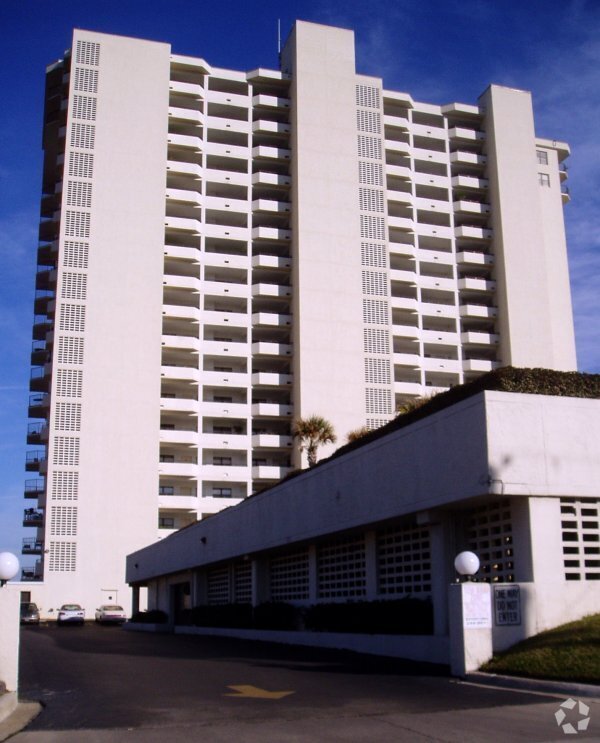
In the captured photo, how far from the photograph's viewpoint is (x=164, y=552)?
1938 inches

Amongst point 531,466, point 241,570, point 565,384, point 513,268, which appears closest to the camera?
point 531,466

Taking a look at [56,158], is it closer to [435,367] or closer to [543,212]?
[435,367]

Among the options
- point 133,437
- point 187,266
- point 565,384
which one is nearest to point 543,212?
point 187,266

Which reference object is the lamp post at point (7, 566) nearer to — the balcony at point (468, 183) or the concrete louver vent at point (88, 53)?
the concrete louver vent at point (88, 53)

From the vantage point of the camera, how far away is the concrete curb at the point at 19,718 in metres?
10.8

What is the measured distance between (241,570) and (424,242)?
2113 inches

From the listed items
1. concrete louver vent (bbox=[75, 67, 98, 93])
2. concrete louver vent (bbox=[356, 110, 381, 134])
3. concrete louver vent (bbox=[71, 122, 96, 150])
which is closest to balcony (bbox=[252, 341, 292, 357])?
concrete louver vent (bbox=[356, 110, 381, 134])

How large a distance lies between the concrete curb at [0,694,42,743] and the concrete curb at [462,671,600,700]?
748cm

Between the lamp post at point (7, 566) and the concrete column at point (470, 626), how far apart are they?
8.04 meters

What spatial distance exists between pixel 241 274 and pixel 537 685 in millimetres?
66987

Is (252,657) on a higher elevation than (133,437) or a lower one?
lower

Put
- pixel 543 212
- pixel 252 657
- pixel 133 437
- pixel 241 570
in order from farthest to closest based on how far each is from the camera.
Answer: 1. pixel 543 212
2. pixel 133 437
3. pixel 241 570
4. pixel 252 657

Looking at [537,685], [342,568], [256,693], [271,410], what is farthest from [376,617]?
[271,410]

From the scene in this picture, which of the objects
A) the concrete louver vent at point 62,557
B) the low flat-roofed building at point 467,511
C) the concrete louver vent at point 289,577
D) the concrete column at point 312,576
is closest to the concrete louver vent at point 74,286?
the concrete louver vent at point 62,557
